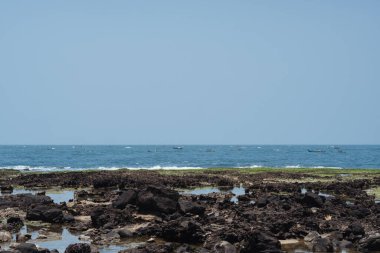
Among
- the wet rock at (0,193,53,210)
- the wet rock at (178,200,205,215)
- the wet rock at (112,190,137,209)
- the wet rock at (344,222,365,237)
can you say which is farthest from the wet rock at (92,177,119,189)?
the wet rock at (344,222,365,237)

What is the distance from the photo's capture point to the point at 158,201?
2970cm

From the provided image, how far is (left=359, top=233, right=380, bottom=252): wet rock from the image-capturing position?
2133 cm

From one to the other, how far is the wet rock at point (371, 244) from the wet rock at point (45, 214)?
54.0ft

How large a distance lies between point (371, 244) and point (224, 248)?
666 centimetres

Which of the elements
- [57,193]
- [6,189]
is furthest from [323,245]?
[6,189]

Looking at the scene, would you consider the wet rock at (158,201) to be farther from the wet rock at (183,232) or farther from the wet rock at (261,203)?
the wet rock at (261,203)

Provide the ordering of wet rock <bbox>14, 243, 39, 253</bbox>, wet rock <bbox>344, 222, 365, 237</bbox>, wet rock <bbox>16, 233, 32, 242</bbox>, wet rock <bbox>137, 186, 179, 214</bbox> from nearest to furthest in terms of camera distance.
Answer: wet rock <bbox>14, 243, 39, 253</bbox> < wet rock <bbox>16, 233, 32, 242</bbox> < wet rock <bbox>344, 222, 365, 237</bbox> < wet rock <bbox>137, 186, 179, 214</bbox>

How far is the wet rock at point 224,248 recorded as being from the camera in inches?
789

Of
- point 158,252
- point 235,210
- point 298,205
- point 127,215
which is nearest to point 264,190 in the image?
point 298,205

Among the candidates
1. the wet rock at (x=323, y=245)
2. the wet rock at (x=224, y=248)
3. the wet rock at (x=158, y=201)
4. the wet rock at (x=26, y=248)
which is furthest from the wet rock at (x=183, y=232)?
the wet rock at (x=26, y=248)

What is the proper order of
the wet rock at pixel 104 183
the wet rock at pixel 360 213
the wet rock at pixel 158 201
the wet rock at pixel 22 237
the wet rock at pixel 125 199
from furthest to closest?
1. the wet rock at pixel 104 183
2. the wet rock at pixel 125 199
3. the wet rock at pixel 158 201
4. the wet rock at pixel 360 213
5. the wet rock at pixel 22 237

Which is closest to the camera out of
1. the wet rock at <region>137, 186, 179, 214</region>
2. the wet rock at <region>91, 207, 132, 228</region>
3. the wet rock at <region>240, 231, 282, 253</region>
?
the wet rock at <region>240, 231, 282, 253</region>

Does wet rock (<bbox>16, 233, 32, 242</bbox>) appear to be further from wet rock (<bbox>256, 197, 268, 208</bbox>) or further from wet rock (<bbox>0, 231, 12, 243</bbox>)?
wet rock (<bbox>256, 197, 268, 208</bbox>)

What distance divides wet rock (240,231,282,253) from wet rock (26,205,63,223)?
12.5 meters
